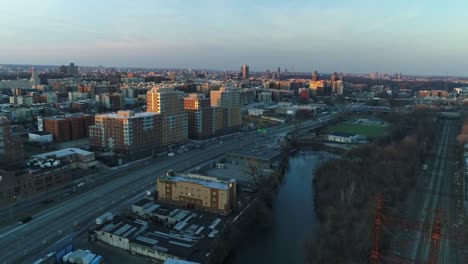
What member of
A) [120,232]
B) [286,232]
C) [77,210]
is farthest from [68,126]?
[286,232]

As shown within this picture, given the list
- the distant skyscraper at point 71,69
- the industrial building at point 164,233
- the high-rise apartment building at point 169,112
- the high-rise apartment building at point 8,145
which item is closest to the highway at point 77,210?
the industrial building at point 164,233

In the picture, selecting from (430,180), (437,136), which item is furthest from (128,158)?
(437,136)

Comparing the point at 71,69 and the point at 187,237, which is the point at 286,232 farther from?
the point at 71,69

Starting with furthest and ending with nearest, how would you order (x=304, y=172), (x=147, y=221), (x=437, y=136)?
(x=437, y=136) < (x=304, y=172) < (x=147, y=221)

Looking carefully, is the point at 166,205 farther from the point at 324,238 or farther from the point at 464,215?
the point at 464,215

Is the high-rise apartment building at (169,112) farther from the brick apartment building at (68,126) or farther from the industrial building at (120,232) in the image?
the industrial building at (120,232)

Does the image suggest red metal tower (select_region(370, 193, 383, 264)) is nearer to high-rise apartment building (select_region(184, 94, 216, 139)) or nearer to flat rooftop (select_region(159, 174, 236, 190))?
flat rooftop (select_region(159, 174, 236, 190))
